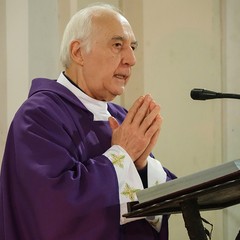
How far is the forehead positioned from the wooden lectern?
970 mm

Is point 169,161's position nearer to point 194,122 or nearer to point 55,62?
point 194,122

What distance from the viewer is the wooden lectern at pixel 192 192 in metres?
1.00

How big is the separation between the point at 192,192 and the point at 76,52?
112 cm

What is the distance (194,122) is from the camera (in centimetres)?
312

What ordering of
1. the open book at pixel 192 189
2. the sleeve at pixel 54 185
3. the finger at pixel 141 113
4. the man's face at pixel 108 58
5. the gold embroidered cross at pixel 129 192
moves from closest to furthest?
1. the open book at pixel 192 189
2. the sleeve at pixel 54 185
3. the gold embroidered cross at pixel 129 192
4. the finger at pixel 141 113
5. the man's face at pixel 108 58

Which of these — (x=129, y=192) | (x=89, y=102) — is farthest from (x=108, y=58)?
(x=129, y=192)

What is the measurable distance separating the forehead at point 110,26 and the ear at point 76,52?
9 cm

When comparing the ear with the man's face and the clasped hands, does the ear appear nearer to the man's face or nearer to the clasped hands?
the man's face

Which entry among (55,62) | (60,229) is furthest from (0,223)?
(55,62)

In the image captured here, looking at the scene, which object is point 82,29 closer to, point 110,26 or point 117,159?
point 110,26

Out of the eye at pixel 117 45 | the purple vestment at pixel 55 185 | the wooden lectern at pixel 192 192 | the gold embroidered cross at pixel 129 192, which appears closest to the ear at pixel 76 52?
the eye at pixel 117 45

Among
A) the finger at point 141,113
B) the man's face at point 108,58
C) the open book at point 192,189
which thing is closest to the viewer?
the open book at point 192,189

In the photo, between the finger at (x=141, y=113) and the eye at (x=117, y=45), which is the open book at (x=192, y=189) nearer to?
the finger at (x=141, y=113)

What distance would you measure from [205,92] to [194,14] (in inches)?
60.7
